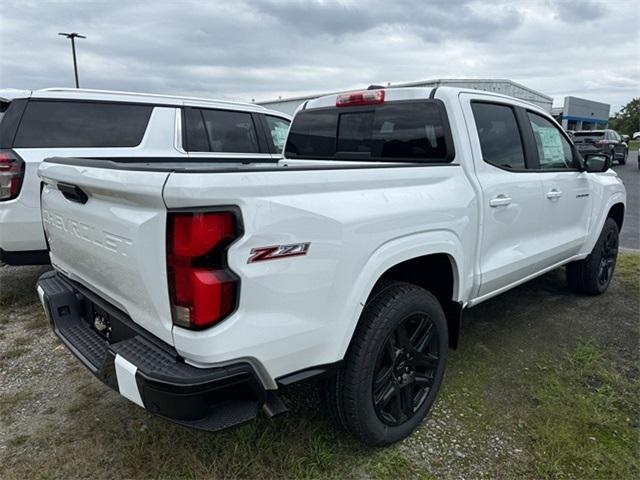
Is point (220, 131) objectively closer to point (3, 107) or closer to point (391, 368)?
point (3, 107)

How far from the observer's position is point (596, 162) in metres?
4.02

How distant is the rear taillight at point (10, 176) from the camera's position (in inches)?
157

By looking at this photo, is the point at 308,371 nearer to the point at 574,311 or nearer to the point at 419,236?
the point at 419,236

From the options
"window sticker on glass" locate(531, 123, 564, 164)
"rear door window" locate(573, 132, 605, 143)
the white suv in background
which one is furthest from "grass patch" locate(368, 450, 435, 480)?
"rear door window" locate(573, 132, 605, 143)

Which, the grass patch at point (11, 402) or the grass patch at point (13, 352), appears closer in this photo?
the grass patch at point (11, 402)

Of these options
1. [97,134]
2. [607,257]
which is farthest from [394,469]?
[97,134]

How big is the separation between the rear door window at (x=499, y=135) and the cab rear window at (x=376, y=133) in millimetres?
315

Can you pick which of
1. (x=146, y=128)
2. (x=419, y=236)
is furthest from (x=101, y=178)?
(x=146, y=128)

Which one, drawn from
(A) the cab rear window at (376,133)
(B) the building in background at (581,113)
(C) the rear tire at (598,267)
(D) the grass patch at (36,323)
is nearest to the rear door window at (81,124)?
(D) the grass patch at (36,323)

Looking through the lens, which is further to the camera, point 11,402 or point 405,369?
point 11,402

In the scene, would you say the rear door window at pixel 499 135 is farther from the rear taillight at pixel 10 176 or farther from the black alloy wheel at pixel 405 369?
the rear taillight at pixel 10 176

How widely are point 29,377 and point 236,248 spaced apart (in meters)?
2.41

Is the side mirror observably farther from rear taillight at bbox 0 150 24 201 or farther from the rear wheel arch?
rear taillight at bbox 0 150 24 201

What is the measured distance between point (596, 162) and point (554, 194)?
2.71 feet
